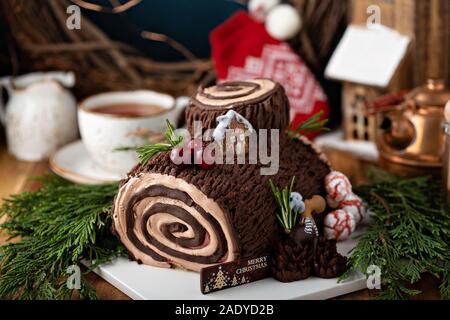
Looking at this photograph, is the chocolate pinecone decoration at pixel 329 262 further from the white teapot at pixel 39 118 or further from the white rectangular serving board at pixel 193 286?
the white teapot at pixel 39 118

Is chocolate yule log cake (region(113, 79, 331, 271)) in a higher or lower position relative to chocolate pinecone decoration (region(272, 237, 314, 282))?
higher

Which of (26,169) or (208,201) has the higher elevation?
(208,201)

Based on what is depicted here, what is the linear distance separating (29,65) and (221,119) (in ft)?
2.74

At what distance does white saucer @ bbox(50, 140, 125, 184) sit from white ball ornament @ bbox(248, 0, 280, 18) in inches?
17.7

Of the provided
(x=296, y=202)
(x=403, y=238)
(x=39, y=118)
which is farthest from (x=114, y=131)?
(x=403, y=238)

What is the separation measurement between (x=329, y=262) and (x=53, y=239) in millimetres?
383

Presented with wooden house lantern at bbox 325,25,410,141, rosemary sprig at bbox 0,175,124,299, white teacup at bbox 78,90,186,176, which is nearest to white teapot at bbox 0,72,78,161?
white teacup at bbox 78,90,186,176

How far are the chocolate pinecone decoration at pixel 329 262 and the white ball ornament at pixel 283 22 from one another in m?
0.67

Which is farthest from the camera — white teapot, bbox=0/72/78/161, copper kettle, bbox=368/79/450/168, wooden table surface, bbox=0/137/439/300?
white teapot, bbox=0/72/78/161

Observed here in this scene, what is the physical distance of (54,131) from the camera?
64.6 inches

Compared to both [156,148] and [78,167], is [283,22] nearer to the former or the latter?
[78,167]

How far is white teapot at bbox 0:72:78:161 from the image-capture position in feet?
5.32

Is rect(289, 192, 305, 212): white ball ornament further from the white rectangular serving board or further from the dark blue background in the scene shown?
the dark blue background

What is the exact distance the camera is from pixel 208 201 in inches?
40.3
